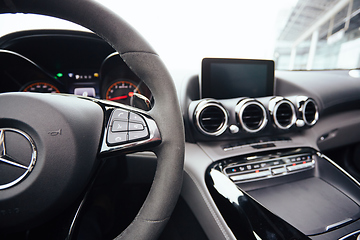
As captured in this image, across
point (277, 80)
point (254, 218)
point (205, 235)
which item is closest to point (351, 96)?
point (277, 80)

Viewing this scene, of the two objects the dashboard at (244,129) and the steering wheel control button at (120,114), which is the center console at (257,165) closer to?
the dashboard at (244,129)

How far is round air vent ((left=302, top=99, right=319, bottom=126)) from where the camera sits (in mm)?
1135

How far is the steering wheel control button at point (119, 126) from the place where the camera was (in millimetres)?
503

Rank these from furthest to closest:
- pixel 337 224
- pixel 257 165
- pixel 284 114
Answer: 1. pixel 284 114
2. pixel 257 165
3. pixel 337 224

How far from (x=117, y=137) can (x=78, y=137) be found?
8 cm

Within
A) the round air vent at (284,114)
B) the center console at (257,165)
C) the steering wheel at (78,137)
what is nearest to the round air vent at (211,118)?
the center console at (257,165)

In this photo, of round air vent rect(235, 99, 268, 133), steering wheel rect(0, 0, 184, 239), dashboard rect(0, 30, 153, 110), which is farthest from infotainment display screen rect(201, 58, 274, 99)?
steering wheel rect(0, 0, 184, 239)

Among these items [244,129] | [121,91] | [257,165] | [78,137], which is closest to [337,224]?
[257,165]

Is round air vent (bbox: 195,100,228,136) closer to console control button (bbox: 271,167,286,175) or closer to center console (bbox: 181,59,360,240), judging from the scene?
center console (bbox: 181,59,360,240)

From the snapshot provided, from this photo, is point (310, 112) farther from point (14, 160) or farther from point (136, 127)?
point (14, 160)

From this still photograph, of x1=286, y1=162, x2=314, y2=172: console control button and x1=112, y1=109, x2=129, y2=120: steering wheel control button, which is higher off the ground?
x1=112, y1=109, x2=129, y2=120: steering wheel control button

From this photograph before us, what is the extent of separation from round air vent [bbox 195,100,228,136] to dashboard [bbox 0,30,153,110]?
0.38 metres

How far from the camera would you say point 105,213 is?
3.24 ft

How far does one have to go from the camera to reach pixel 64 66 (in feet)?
4.42
